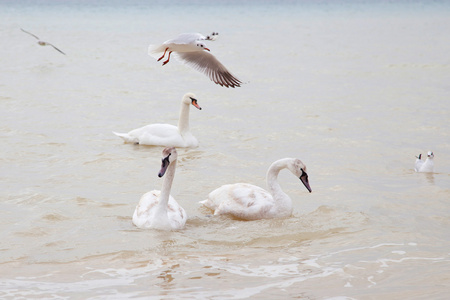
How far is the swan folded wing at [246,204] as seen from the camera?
354 inches

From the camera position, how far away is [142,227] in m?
8.53

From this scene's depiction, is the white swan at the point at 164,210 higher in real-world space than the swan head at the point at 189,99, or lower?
lower

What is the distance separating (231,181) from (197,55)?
201 cm

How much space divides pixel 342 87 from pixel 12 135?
11008mm

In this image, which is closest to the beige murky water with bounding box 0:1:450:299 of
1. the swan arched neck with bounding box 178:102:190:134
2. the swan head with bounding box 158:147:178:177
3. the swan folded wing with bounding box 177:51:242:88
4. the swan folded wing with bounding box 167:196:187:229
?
the swan folded wing with bounding box 167:196:187:229

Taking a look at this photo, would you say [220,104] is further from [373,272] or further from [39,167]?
[373,272]

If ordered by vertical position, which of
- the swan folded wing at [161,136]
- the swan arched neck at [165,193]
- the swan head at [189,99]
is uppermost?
the swan head at [189,99]

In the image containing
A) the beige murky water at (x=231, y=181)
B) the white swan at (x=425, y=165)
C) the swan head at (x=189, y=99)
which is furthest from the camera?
the swan head at (x=189, y=99)

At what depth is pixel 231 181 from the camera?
1106 centimetres

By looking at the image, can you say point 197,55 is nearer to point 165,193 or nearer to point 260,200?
point 260,200

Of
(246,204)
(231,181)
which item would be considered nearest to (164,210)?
(246,204)

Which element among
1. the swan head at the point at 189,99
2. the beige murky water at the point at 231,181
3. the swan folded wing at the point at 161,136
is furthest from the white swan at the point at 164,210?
the swan head at the point at 189,99

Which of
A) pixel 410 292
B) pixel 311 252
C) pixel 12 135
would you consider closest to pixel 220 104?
pixel 12 135

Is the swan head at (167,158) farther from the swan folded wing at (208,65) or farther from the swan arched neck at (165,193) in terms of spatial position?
the swan folded wing at (208,65)
